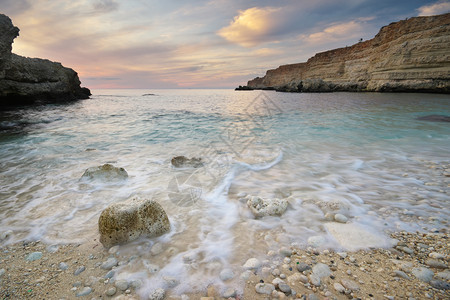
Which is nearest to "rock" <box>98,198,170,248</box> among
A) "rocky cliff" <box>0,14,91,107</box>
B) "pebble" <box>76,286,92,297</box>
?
"pebble" <box>76,286,92,297</box>

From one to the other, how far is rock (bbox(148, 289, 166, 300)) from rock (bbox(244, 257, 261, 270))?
74 cm

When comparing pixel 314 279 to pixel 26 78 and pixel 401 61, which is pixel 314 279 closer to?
pixel 26 78

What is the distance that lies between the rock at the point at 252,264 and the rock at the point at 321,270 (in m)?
0.49

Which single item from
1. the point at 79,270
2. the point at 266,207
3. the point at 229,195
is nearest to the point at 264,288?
the point at 266,207

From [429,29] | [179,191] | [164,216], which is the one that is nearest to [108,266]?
[164,216]

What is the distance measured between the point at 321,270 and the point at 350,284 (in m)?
0.22

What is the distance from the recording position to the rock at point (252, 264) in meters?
1.84

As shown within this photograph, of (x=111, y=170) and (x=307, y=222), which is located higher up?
(x=111, y=170)

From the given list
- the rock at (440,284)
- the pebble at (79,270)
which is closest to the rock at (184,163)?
the pebble at (79,270)

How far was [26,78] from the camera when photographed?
17156 millimetres

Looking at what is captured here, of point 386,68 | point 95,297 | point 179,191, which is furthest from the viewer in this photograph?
point 386,68

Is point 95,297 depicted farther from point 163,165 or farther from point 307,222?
point 163,165

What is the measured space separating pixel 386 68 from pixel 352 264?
3939 centimetres

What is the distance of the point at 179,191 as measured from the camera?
356 centimetres
